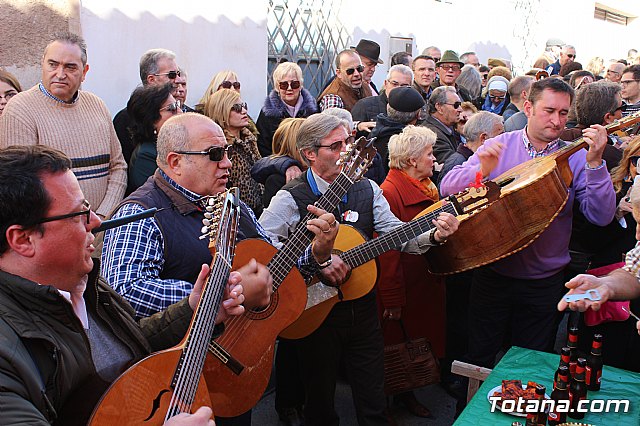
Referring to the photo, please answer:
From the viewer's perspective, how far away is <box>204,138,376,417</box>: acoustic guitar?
2990 mm

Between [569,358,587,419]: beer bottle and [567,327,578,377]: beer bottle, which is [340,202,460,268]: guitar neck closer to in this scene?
[567,327,578,377]: beer bottle

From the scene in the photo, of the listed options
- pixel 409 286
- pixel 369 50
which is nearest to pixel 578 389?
pixel 409 286

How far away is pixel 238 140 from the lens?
16.8ft

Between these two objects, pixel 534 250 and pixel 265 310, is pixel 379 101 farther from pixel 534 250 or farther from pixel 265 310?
pixel 265 310

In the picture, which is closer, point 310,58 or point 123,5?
point 123,5

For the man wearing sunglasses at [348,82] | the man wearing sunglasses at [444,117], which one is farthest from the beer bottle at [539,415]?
the man wearing sunglasses at [348,82]

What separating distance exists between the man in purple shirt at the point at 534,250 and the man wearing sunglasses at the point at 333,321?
598mm

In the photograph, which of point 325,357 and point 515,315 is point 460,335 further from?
point 325,357

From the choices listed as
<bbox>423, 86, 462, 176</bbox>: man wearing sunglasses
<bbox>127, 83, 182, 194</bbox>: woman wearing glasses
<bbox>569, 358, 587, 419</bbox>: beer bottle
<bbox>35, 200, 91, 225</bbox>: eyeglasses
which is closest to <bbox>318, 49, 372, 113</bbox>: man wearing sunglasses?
<bbox>423, 86, 462, 176</bbox>: man wearing sunglasses

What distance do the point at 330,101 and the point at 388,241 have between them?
11.4 feet

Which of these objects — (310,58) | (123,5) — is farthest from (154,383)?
(310,58)

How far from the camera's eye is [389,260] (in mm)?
4363

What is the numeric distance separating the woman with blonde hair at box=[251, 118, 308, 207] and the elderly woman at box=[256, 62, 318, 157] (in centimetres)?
116

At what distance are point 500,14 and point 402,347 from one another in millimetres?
12705
